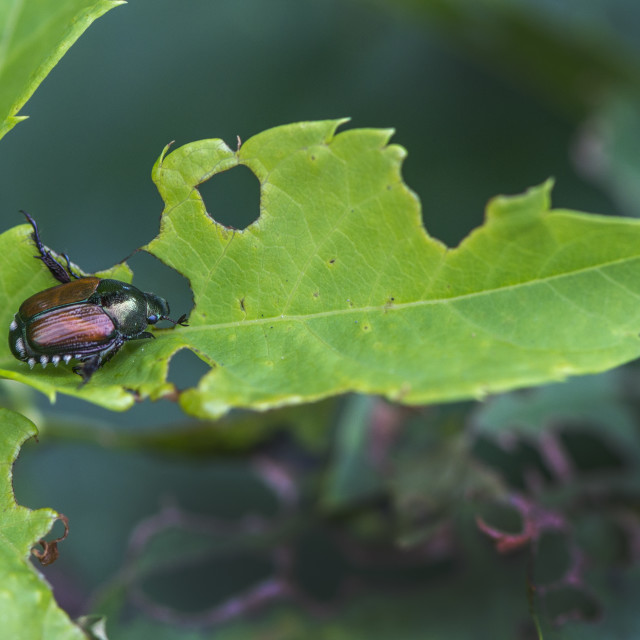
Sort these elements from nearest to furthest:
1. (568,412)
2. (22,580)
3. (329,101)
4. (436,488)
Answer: (22,580) < (436,488) < (568,412) < (329,101)

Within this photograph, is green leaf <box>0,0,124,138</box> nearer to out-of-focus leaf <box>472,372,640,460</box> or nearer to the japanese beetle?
the japanese beetle

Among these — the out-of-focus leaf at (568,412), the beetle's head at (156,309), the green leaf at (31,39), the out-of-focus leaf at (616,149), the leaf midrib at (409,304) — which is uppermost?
the green leaf at (31,39)

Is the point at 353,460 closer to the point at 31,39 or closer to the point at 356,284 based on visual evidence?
the point at 356,284

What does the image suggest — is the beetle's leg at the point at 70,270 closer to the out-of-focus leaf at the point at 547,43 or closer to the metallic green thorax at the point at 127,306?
the metallic green thorax at the point at 127,306

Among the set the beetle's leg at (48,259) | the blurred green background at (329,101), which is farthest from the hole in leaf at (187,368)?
the beetle's leg at (48,259)

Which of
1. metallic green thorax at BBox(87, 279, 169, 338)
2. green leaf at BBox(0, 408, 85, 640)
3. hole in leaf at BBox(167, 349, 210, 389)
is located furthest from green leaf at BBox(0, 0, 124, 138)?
hole in leaf at BBox(167, 349, 210, 389)

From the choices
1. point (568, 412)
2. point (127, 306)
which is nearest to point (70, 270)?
point (127, 306)

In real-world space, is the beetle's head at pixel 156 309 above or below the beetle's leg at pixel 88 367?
below
